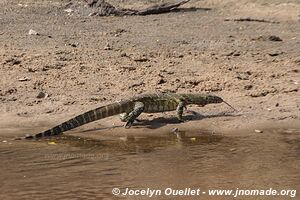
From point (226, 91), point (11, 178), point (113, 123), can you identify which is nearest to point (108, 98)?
point (113, 123)

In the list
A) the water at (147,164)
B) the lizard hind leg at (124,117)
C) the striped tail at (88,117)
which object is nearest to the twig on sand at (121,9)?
the lizard hind leg at (124,117)

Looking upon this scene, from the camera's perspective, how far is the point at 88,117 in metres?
8.85

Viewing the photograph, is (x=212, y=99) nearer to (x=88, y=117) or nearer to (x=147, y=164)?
(x=88, y=117)

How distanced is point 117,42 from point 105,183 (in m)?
6.18

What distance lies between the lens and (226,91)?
34.1 ft

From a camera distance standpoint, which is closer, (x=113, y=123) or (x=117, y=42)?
(x=113, y=123)

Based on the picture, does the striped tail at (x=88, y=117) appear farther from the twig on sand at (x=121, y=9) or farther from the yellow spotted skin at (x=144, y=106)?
the twig on sand at (x=121, y=9)

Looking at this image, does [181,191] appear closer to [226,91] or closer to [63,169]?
[63,169]

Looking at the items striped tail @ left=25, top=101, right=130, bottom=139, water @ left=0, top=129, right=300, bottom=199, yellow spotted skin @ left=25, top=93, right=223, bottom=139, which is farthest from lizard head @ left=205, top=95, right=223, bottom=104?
striped tail @ left=25, top=101, right=130, bottom=139

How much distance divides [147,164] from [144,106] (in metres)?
1.96

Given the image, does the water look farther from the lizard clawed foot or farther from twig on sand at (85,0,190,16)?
twig on sand at (85,0,190,16)

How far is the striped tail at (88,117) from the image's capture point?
8531 mm

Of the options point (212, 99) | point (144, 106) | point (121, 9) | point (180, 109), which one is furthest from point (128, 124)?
point (121, 9)

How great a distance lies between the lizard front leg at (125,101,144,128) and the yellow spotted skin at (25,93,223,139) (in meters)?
0.02
